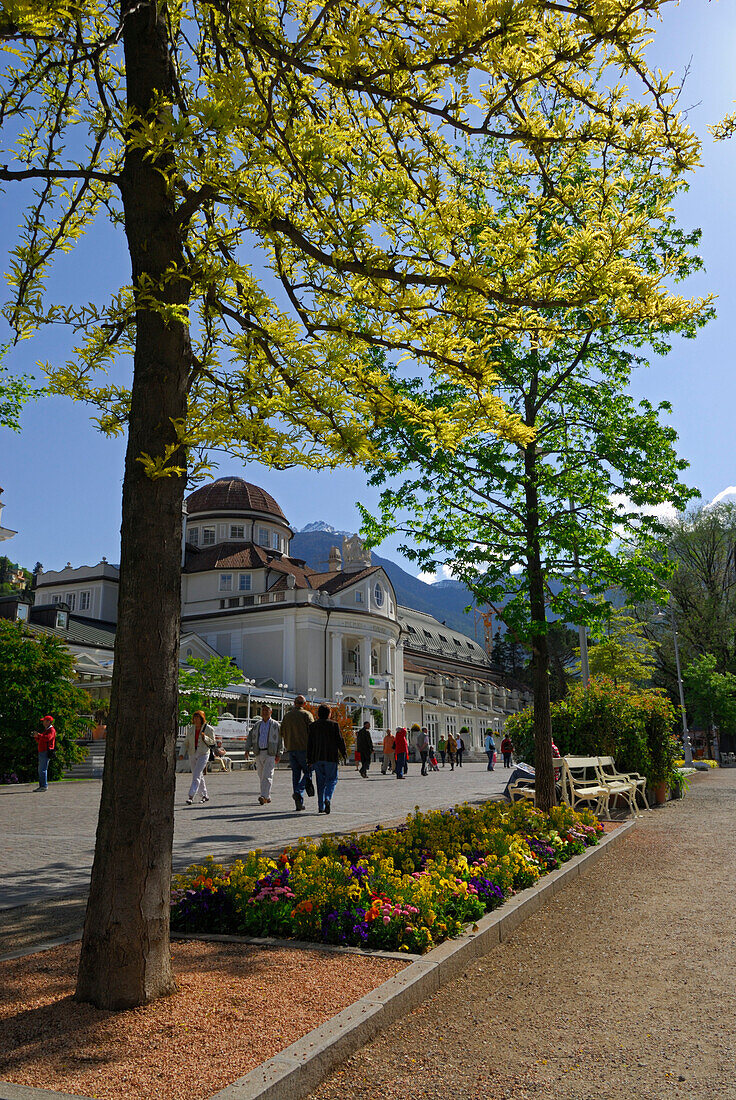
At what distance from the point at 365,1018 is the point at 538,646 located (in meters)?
8.24

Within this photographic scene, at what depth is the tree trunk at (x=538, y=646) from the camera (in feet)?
36.5

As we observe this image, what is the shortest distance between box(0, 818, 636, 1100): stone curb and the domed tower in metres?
57.7

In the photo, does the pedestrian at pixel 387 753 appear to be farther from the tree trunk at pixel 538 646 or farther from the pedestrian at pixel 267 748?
the tree trunk at pixel 538 646

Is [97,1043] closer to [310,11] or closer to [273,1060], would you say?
[273,1060]

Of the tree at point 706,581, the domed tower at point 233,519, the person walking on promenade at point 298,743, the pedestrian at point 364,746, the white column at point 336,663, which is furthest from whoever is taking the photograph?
the domed tower at point 233,519

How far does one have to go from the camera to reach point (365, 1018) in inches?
154

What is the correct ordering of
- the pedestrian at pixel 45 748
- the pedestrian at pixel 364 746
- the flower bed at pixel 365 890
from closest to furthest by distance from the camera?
the flower bed at pixel 365 890 → the pedestrian at pixel 45 748 → the pedestrian at pixel 364 746

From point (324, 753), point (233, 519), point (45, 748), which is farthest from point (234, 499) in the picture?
point (324, 753)

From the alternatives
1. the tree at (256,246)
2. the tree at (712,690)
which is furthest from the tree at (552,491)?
the tree at (712,690)

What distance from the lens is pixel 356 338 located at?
5250 mm

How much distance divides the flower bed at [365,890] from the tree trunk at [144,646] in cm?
143

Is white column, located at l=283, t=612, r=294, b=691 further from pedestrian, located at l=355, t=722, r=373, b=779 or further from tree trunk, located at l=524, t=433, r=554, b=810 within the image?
tree trunk, located at l=524, t=433, r=554, b=810

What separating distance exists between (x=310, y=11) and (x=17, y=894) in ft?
24.5

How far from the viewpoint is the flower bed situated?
5426 millimetres
